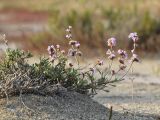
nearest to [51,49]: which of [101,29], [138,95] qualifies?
[138,95]

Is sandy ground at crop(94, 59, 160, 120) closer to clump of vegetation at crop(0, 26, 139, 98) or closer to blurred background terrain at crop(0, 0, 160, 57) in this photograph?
clump of vegetation at crop(0, 26, 139, 98)

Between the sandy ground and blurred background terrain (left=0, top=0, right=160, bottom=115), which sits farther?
blurred background terrain (left=0, top=0, right=160, bottom=115)

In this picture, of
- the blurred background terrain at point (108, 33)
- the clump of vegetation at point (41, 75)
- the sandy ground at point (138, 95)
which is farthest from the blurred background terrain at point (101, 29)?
the clump of vegetation at point (41, 75)

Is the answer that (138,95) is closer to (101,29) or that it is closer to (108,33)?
(108,33)

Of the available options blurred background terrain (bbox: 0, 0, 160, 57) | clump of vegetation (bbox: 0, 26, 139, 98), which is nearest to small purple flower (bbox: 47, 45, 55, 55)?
clump of vegetation (bbox: 0, 26, 139, 98)

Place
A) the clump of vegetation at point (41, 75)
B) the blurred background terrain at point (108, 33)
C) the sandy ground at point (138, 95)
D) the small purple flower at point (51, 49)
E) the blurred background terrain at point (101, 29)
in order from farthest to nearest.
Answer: the blurred background terrain at point (101, 29) < the blurred background terrain at point (108, 33) < the sandy ground at point (138, 95) < the small purple flower at point (51, 49) < the clump of vegetation at point (41, 75)

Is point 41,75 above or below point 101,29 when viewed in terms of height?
below

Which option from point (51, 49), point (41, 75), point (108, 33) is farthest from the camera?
point (108, 33)

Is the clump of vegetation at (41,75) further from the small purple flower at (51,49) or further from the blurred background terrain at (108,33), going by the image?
the blurred background terrain at (108,33)

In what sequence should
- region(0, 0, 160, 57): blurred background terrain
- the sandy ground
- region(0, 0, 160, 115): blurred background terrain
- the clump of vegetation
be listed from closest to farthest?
the clump of vegetation < the sandy ground < region(0, 0, 160, 115): blurred background terrain < region(0, 0, 160, 57): blurred background terrain

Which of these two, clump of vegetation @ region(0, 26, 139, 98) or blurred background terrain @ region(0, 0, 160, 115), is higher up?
blurred background terrain @ region(0, 0, 160, 115)

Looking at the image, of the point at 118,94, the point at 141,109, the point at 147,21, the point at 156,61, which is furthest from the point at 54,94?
the point at 147,21
